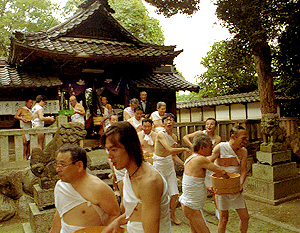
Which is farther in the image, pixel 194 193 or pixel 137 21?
pixel 137 21

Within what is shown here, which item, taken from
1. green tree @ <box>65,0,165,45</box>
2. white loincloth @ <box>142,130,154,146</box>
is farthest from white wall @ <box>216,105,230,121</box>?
white loincloth @ <box>142,130,154,146</box>

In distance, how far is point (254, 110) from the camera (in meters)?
16.1

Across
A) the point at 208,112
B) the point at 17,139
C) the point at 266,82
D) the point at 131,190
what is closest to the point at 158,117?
the point at 17,139

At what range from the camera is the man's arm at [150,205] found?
5.76ft

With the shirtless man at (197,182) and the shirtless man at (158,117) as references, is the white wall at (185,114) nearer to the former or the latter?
the shirtless man at (158,117)

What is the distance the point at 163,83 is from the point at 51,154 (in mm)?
7477

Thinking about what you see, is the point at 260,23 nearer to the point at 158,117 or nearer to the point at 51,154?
the point at 158,117

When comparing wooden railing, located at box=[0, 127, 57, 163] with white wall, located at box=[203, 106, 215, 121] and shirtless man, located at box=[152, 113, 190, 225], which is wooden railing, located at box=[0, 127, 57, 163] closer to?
shirtless man, located at box=[152, 113, 190, 225]

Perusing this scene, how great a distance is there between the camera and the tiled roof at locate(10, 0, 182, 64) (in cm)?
878

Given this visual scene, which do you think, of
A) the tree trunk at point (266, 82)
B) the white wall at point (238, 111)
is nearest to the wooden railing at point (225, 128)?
the tree trunk at point (266, 82)

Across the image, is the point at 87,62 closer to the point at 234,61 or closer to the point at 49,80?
the point at 49,80

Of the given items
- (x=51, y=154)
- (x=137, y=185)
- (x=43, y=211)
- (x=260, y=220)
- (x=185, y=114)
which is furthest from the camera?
(x=185, y=114)

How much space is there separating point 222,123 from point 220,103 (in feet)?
27.7

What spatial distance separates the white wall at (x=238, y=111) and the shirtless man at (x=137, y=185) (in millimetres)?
15984
